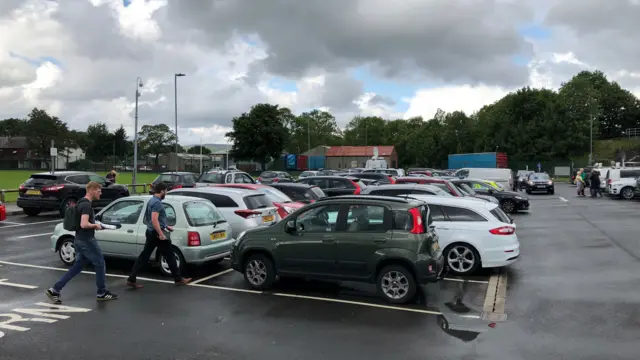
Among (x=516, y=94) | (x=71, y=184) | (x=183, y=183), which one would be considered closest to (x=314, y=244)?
(x=71, y=184)

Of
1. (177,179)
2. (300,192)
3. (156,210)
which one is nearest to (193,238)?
(156,210)

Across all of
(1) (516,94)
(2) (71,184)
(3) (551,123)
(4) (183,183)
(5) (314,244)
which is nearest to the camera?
(5) (314,244)

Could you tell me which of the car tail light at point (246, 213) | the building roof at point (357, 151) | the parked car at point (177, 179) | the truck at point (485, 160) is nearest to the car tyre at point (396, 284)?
the car tail light at point (246, 213)

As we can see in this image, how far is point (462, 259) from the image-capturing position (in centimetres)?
941

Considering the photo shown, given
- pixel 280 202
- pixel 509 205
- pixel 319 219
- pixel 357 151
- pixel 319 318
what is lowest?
pixel 319 318

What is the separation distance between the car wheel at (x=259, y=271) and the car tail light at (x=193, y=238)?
1.13 meters

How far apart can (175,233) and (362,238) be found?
352 centimetres

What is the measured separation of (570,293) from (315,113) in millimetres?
130855

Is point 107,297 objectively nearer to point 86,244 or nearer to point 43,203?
point 86,244

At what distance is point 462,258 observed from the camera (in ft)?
30.9

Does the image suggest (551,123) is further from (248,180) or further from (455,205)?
(455,205)

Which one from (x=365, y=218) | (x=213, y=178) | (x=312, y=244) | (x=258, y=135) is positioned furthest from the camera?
(x=258, y=135)

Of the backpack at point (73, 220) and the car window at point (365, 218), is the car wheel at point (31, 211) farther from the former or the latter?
the car window at point (365, 218)

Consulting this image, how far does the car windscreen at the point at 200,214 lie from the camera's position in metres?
9.13
